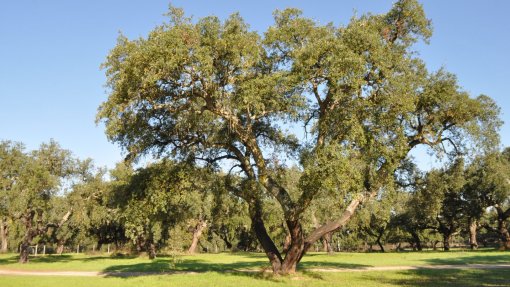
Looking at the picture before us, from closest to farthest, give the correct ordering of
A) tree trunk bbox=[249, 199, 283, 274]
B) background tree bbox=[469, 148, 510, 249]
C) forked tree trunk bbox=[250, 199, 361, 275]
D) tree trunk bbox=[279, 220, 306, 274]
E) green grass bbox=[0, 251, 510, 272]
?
1. forked tree trunk bbox=[250, 199, 361, 275]
2. tree trunk bbox=[279, 220, 306, 274]
3. tree trunk bbox=[249, 199, 283, 274]
4. green grass bbox=[0, 251, 510, 272]
5. background tree bbox=[469, 148, 510, 249]

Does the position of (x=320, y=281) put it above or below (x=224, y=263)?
above

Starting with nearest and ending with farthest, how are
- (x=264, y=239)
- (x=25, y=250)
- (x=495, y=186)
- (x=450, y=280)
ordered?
(x=450, y=280)
(x=264, y=239)
(x=25, y=250)
(x=495, y=186)

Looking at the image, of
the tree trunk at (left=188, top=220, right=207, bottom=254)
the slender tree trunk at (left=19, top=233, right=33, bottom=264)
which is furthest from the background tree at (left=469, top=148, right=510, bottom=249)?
the slender tree trunk at (left=19, top=233, right=33, bottom=264)

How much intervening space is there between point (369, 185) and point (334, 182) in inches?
214

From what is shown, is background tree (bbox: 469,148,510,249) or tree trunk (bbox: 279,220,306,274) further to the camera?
background tree (bbox: 469,148,510,249)

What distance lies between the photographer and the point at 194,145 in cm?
2422

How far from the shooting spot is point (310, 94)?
70.5 ft

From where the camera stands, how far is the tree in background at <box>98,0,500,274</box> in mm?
18094

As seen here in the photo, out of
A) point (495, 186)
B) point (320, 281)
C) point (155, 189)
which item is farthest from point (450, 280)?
point (495, 186)

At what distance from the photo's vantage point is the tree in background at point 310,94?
1809 cm

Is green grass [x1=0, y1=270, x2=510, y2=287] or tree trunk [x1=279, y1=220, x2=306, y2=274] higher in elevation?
tree trunk [x1=279, y1=220, x2=306, y2=274]

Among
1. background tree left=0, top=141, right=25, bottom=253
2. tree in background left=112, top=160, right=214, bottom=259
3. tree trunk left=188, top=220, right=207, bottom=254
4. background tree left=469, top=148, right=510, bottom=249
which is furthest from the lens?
tree trunk left=188, top=220, right=207, bottom=254

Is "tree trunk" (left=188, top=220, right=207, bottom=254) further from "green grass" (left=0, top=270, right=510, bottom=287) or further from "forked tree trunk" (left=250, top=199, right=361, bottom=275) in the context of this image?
"forked tree trunk" (left=250, top=199, right=361, bottom=275)

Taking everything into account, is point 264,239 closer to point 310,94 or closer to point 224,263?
point 310,94
